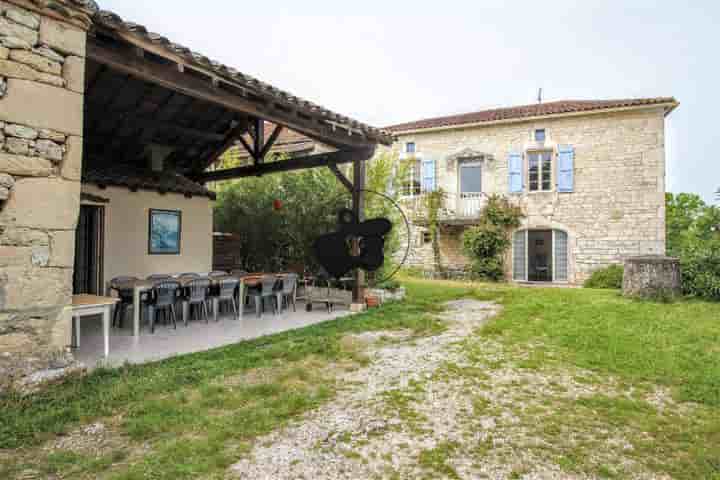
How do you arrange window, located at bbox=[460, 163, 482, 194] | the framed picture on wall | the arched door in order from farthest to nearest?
window, located at bbox=[460, 163, 482, 194] < the arched door < the framed picture on wall

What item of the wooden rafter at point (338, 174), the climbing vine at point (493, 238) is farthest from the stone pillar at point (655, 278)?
the wooden rafter at point (338, 174)

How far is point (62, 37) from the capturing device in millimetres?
3271

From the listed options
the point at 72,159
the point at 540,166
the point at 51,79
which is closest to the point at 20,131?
the point at 72,159

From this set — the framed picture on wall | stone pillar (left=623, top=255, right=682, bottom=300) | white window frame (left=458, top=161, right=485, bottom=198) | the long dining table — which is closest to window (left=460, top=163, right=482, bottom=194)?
white window frame (left=458, top=161, right=485, bottom=198)

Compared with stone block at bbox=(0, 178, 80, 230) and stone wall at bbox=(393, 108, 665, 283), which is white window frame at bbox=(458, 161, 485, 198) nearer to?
stone wall at bbox=(393, 108, 665, 283)

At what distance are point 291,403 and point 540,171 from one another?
12.3 metres

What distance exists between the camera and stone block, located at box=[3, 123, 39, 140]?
Answer: 3.01m

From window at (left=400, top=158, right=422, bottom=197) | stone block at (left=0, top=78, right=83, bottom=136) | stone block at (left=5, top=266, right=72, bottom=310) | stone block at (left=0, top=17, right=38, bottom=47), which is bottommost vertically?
stone block at (left=5, top=266, right=72, bottom=310)

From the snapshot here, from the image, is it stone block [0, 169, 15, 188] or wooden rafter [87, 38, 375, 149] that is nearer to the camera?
stone block [0, 169, 15, 188]

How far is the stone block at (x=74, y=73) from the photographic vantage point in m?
3.31

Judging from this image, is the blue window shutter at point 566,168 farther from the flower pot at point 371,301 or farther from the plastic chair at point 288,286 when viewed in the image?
the plastic chair at point 288,286

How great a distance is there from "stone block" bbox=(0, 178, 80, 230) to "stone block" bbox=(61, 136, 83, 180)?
0.06m

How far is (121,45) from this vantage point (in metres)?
3.88

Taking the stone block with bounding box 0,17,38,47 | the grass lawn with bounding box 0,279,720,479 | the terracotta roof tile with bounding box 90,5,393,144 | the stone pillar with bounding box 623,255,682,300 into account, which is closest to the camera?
the grass lawn with bounding box 0,279,720,479
